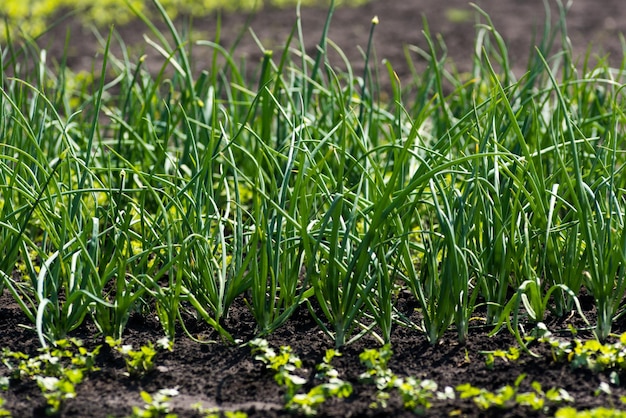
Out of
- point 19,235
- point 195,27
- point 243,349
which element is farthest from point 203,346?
point 195,27

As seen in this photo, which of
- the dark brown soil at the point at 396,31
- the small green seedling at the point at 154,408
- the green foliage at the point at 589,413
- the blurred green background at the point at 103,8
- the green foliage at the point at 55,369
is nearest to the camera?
the green foliage at the point at 589,413

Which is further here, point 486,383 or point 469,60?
point 469,60

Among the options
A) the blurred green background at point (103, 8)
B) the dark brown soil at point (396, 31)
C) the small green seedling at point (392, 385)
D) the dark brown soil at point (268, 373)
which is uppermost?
the blurred green background at point (103, 8)

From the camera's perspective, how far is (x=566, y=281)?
2.69 metres

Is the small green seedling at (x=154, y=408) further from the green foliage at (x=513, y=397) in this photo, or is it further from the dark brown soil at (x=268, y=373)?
the green foliage at (x=513, y=397)

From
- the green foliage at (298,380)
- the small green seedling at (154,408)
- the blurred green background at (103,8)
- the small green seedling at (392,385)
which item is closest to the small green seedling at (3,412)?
the small green seedling at (154,408)

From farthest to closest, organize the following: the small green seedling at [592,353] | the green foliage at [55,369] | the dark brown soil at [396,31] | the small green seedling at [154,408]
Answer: the dark brown soil at [396,31] < the small green seedling at [592,353] < the green foliage at [55,369] < the small green seedling at [154,408]

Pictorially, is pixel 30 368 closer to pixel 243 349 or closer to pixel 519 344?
pixel 243 349

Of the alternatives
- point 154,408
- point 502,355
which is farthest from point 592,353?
point 154,408

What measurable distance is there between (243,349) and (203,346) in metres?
0.13

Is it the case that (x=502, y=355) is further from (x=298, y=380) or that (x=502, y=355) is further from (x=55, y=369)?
(x=55, y=369)

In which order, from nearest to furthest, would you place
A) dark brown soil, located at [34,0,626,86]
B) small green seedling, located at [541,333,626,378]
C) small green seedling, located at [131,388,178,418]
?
1. small green seedling, located at [131,388,178,418]
2. small green seedling, located at [541,333,626,378]
3. dark brown soil, located at [34,0,626,86]

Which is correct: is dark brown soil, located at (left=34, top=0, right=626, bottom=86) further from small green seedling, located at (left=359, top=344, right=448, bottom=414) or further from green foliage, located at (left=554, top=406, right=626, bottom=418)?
green foliage, located at (left=554, top=406, right=626, bottom=418)

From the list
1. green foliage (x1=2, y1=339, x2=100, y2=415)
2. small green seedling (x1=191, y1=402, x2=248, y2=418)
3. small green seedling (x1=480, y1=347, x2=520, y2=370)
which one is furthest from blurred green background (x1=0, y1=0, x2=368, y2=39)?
small green seedling (x1=191, y1=402, x2=248, y2=418)
